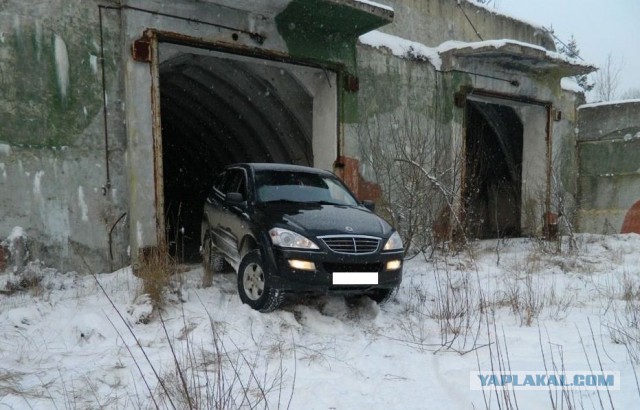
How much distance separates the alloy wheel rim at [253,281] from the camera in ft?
16.4

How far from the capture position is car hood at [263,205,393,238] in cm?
491

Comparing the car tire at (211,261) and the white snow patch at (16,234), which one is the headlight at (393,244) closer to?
the car tire at (211,261)

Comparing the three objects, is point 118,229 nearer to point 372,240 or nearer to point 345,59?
point 372,240

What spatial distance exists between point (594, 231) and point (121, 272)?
1254cm

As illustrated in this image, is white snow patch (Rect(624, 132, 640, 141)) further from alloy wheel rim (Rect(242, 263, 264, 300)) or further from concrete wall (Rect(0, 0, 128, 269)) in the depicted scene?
concrete wall (Rect(0, 0, 128, 269))

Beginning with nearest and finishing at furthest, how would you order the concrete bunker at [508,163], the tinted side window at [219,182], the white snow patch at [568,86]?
1. the tinted side window at [219,182]
2. the concrete bunker at [508,163]
3. the white snow patch at [568,86]

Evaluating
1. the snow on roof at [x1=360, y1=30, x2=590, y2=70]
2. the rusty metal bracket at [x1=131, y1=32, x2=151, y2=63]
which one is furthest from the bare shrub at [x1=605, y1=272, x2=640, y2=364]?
the rusty metal bracket at [x1=131, y1=32, x2=151, y2=63]

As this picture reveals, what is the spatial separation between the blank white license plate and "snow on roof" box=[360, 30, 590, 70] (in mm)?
5940

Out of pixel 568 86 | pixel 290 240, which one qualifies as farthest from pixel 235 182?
pixel 568 86

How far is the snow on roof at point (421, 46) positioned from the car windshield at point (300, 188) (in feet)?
13.8

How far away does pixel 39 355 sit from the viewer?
13.0ft

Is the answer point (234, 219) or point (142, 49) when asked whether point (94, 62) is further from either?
point (234, 219)

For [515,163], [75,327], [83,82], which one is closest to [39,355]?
[75,327]

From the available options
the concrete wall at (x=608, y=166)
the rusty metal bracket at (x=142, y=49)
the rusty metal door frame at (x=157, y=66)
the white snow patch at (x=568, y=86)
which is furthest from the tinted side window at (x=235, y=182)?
the concrete wall at (x=608, y=166)
